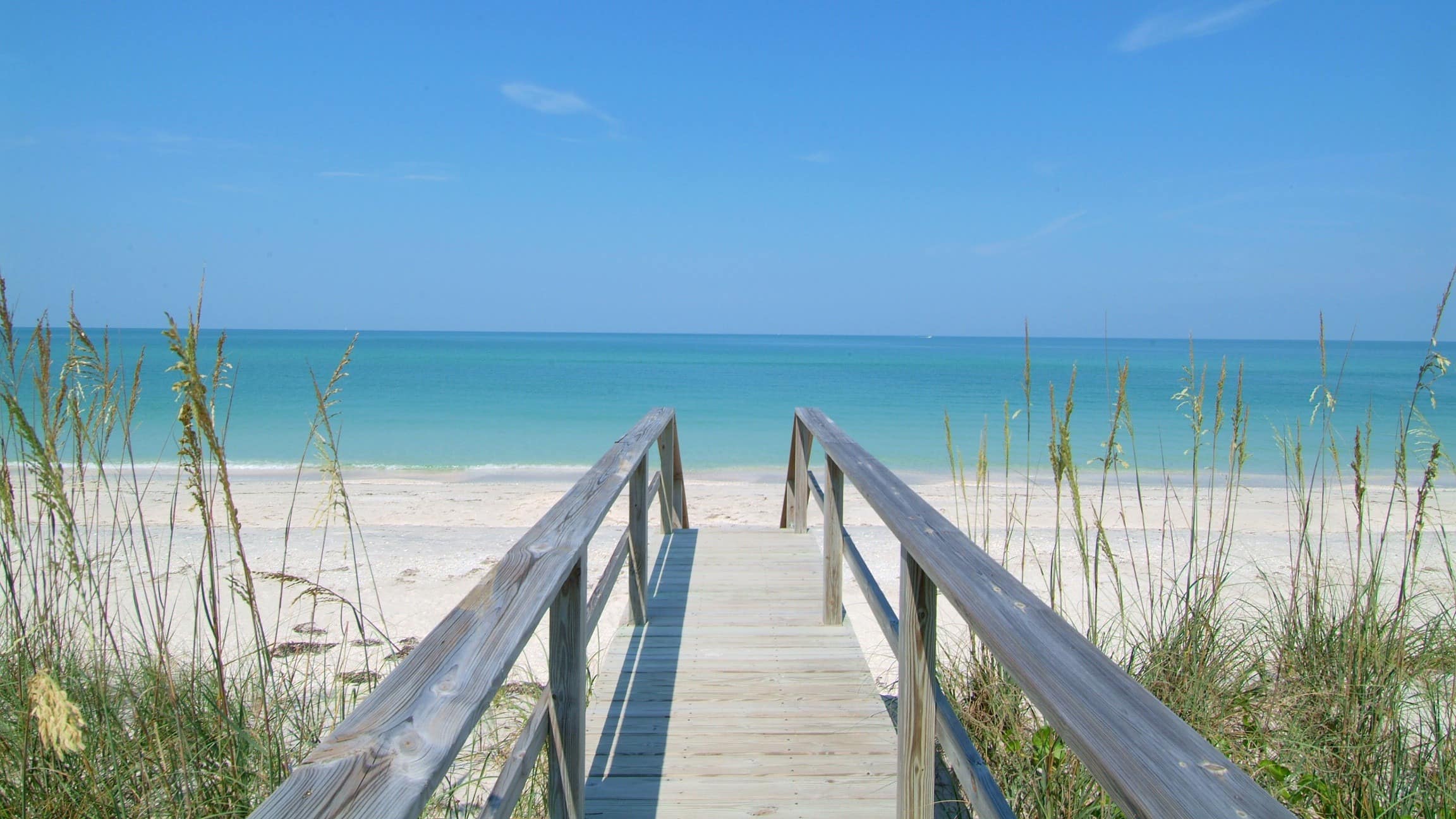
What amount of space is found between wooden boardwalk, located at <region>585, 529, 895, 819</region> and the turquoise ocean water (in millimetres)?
1072

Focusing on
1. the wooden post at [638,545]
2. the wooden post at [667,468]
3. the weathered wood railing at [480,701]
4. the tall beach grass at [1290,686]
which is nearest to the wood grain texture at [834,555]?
the tall beach grass at [1290,686]

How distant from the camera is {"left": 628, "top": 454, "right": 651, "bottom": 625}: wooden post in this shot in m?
3.36

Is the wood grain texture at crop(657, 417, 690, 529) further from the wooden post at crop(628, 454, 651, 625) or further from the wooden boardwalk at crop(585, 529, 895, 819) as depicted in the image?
the wooden post at crop(628, 454, 651, 625)

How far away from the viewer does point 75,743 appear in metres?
1.34

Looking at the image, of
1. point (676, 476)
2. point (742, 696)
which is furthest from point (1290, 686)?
point (676, 476)

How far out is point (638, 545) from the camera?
349 cm

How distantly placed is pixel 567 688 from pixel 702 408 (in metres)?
22.7

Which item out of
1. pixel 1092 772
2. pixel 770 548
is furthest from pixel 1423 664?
pixel 770 548

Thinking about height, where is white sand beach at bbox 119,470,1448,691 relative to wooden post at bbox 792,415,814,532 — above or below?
below

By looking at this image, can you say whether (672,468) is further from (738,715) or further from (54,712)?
(54,712)

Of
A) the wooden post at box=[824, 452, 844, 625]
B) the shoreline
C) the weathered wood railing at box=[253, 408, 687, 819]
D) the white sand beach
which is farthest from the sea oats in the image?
the shoreline

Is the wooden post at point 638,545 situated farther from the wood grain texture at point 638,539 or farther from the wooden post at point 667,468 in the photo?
the wooden post at point 667,468

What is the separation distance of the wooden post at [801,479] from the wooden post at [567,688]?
11.3 ft

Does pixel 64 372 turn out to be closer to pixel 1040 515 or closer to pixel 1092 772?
pixel 1092 772
